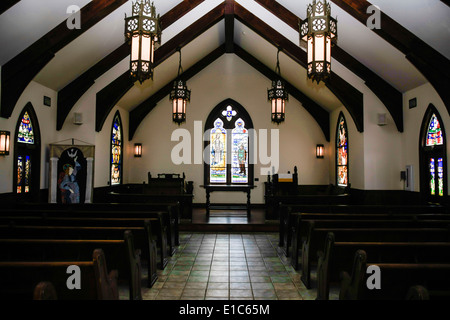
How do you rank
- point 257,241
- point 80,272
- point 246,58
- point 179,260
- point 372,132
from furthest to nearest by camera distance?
point 246,58 → point 372,132 → point 257,241 → point 179,260 → point 80,272

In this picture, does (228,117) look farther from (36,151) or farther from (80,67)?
(36,151)

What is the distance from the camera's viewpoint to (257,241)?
21.0 feet

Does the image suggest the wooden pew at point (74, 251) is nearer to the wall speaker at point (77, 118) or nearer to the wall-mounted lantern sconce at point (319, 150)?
the wall speaker at point (77, 118)

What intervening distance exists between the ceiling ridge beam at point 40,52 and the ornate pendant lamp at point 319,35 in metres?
3.59

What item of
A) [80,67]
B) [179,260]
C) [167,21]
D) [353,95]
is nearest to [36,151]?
[80,67]

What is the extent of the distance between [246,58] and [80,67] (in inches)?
211

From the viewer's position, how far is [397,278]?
220cm

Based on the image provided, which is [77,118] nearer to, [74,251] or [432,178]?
[74,251]

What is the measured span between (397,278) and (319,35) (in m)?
3.16

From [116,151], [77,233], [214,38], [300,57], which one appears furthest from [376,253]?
[116,151]

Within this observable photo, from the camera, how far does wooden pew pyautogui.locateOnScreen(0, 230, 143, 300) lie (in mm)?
2834

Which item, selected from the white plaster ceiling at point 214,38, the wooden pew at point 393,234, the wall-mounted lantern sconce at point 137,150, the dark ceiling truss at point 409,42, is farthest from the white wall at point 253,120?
the wooden pew at point 393,234

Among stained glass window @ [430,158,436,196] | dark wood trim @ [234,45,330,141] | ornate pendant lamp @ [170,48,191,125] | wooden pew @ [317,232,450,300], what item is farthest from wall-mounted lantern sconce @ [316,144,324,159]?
wooden pew @ [317,232,450,300]
